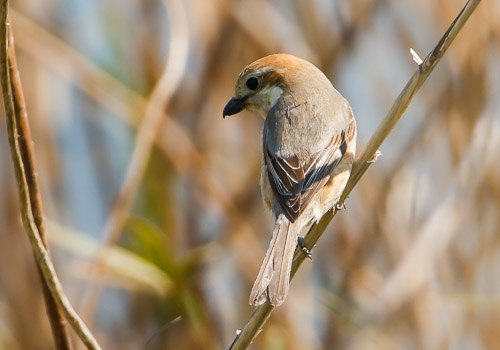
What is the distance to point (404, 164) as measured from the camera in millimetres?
2596

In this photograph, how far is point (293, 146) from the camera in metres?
1.93

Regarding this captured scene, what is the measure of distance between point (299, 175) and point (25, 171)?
0.81 m

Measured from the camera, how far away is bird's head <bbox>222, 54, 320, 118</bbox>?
2.22 metres

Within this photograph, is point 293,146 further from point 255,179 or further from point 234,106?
point 255,179

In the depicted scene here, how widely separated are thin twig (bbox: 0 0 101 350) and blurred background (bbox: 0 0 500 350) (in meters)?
1.20

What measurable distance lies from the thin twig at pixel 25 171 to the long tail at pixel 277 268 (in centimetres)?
40

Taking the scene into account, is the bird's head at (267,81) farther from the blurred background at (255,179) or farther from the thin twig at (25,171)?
the thin twig at (25,171)

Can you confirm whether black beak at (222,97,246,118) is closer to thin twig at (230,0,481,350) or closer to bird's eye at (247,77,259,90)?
bird's eye at (247,77,259,90)

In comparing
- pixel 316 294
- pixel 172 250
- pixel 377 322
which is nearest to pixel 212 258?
pixel 172 250

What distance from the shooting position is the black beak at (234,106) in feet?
7.30

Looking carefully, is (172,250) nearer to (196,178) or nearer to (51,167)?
(196,178)

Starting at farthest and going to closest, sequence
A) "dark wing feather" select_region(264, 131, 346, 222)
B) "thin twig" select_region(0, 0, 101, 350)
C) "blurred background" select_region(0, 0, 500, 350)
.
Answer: "blurred background" select_region(0, 0, 500, 350) < "dark wing feather" select_region(264, 131, 346, 222) < "thin twig" select_region(0, 0, 101, 350)

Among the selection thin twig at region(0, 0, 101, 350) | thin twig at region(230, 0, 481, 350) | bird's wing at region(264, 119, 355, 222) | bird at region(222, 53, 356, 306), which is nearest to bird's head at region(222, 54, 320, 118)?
bird at region(222, 53, 356, 306)

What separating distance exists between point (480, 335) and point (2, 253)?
188cm
